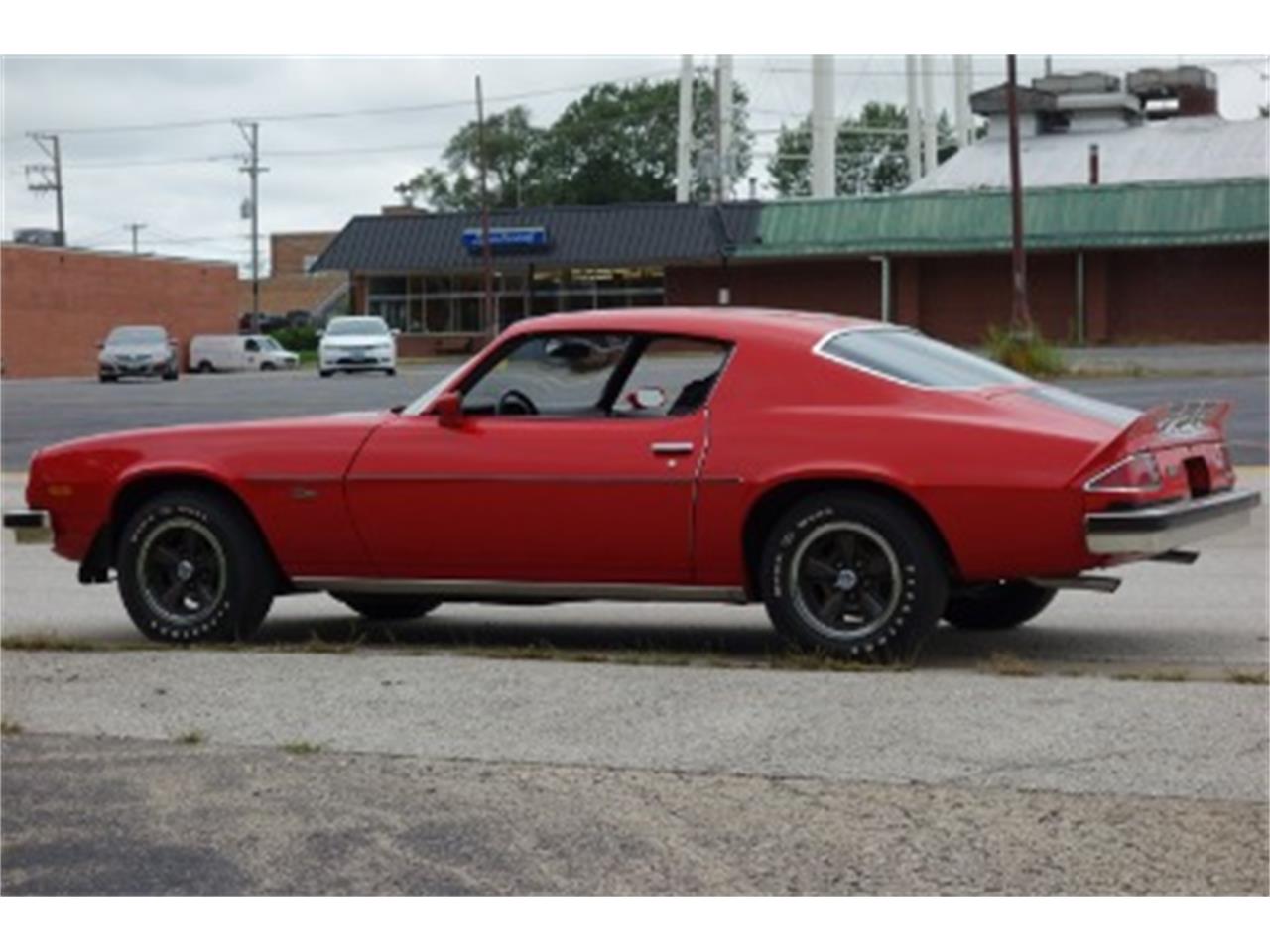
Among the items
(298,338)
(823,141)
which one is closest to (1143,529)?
(823,141)

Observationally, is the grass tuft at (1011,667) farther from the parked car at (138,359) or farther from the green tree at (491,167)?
the parked car at (138,359)

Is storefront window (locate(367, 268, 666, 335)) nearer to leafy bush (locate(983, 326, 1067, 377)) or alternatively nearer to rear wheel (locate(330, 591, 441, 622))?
leafy bush (locate(983, 326, 1067, 377))

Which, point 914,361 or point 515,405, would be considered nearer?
point 914,361

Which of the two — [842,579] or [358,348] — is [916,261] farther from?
[842,579]

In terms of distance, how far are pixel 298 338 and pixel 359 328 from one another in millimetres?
13904

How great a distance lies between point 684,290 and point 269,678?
40574 mm

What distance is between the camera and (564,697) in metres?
7.41

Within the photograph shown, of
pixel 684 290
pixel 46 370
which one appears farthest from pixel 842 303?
pixel 46 370

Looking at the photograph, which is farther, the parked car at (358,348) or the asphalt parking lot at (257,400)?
the parked car at (358,348)

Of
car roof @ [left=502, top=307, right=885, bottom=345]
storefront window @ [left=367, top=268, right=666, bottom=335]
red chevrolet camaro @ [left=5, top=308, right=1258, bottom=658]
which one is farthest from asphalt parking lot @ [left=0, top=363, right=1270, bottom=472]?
red chevrolet camaro @ [left=5, top=308, right=1258, bottom=658]

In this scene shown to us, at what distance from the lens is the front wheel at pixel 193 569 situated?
359 inches

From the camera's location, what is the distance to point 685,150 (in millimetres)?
45406

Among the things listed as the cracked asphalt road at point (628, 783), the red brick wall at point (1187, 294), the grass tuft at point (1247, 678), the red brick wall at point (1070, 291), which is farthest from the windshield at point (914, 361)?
the red brick wall at point (1187, 294)

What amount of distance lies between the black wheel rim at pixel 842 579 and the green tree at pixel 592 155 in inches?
1233
